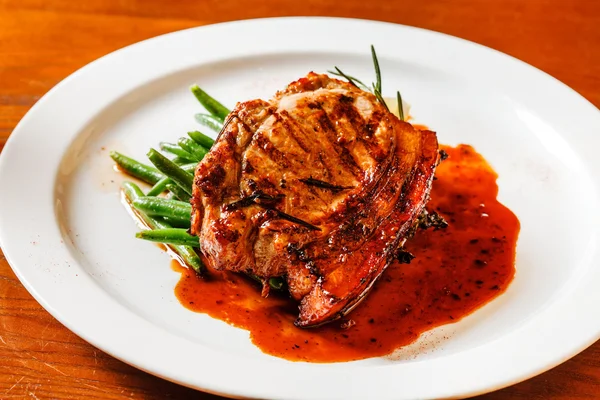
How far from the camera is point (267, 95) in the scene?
5.65 metres

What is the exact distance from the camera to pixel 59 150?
4.78 m

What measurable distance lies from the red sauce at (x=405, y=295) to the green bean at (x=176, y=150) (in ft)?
2.96

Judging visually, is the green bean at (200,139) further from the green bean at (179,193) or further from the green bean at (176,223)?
the green bean at (176,223)

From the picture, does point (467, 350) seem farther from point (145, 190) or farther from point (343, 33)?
point (343, 33)

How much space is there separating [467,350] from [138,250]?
2053mm

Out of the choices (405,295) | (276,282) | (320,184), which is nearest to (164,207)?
(276,282)

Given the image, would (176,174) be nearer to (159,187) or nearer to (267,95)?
(159,187)

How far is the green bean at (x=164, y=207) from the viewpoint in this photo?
429 cm

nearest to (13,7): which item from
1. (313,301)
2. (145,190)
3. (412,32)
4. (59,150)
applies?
(59,150)

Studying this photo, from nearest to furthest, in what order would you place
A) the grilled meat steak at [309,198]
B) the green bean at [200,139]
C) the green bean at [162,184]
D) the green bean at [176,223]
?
the grilled meat steak at [309,198] → the green bean at [176,223] → the green bean at [162,184] → the green bean at [200,139]

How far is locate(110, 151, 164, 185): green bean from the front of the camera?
15.6 feet

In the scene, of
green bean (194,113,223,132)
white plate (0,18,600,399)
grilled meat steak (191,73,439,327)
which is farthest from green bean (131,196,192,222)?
green bean (194,113,223,132)

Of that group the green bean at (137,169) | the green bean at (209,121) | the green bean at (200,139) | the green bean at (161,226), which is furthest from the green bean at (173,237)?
the green bean at (209,121)

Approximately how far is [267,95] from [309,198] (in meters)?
2.24
